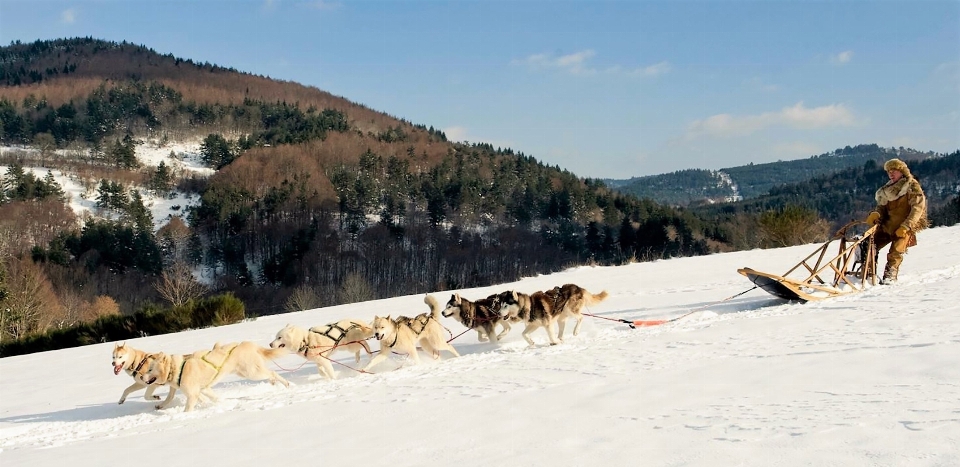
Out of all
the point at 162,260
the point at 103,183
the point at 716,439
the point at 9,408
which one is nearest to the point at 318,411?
the point at 716,439

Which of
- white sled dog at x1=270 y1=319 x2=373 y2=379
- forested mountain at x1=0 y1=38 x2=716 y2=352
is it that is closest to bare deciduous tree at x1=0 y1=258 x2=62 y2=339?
forested mountain at x1=0 y1=38 x2=716 y2=352

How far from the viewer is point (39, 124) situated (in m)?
121

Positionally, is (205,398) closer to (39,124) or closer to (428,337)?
(428,337)

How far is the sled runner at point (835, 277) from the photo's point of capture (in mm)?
8805

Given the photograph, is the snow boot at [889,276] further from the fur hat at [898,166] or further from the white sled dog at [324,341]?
the white sled dog at [324,341]

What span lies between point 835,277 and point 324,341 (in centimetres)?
774

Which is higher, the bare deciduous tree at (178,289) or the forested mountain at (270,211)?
the forested mountain at (270,211)

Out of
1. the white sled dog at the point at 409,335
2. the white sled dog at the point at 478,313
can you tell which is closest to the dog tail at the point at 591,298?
the white sled dog at the point at 478,313

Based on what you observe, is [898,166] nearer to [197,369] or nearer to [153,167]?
[197,369]

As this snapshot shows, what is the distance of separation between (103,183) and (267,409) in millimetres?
97454

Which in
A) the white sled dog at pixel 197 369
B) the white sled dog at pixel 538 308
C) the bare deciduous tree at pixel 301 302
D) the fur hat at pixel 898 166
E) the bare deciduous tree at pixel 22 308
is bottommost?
the bare deciduous tree at pixel 301 302

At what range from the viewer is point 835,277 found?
9.67 m

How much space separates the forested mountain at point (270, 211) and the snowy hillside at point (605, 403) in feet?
89.4

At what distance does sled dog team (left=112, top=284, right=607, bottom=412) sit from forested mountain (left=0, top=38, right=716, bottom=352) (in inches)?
1053
